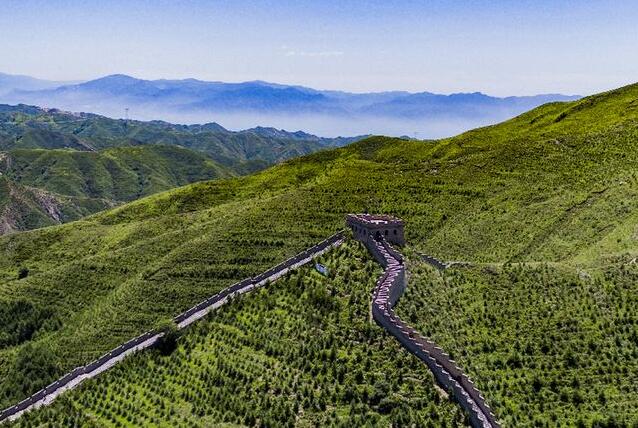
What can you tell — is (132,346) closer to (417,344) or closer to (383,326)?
(383,326)

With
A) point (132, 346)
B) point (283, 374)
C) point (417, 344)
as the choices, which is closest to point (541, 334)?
point (417, 344)

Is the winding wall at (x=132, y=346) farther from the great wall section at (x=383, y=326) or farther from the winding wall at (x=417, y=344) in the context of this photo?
the winding wall at (x=417, y=344)

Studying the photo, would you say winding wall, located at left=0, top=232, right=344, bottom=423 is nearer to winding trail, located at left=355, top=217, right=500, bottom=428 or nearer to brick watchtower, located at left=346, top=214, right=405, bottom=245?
brick watchtower, located at left=346, top=214, right=405, bottom=245

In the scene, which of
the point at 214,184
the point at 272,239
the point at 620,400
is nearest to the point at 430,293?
the point at 620,400

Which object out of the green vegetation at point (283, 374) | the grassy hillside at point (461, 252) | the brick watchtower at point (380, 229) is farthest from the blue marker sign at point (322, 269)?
the grassy hillside at point (461, 252)

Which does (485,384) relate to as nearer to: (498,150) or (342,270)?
(342,270)

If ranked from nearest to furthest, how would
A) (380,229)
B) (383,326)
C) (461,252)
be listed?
(383,326) < (380,229) < (461,252)

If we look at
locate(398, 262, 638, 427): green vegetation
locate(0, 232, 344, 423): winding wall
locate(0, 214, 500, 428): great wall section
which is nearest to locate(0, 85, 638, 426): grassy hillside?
locate(398, 262, 638, 427): green vegetation

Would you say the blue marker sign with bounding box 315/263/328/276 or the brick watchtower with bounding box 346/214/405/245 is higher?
the brick watchtower with bounding box 346/214/405/245
